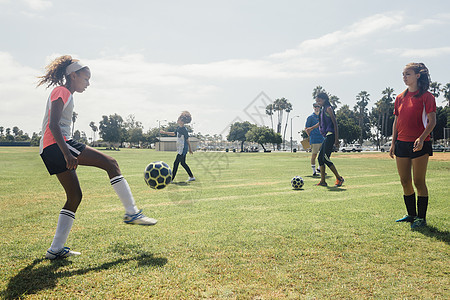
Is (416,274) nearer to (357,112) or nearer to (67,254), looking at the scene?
(67,254)

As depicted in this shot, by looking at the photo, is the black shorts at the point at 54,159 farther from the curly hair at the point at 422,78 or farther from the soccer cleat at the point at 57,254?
the curly hair at the point at 422,78

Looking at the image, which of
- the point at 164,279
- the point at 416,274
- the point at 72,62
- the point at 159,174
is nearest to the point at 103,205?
the point at 159,174

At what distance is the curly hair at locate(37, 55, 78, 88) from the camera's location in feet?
12.6

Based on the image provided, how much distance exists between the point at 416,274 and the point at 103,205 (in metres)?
5.75

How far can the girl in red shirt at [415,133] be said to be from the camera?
A: 454 cm

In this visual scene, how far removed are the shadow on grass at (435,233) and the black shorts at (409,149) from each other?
1.09 meters

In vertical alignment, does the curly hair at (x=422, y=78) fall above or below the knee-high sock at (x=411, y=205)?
above

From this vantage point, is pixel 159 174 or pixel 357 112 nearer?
pixel 159 174

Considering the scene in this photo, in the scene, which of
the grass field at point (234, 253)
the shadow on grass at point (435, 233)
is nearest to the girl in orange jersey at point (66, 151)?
the grass field at point (234, 253)

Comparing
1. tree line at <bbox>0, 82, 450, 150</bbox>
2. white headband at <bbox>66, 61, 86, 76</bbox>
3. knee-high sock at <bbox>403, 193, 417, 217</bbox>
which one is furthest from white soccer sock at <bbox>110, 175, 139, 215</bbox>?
tree line at <bbox>0, 82, 450, 150</bbox>

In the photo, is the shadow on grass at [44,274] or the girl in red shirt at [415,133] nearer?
the shadow on grass at [44,274]

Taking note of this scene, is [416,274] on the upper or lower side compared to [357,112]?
lower

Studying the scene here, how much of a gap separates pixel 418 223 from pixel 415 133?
4.49 ft

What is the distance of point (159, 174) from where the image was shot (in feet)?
17.6
